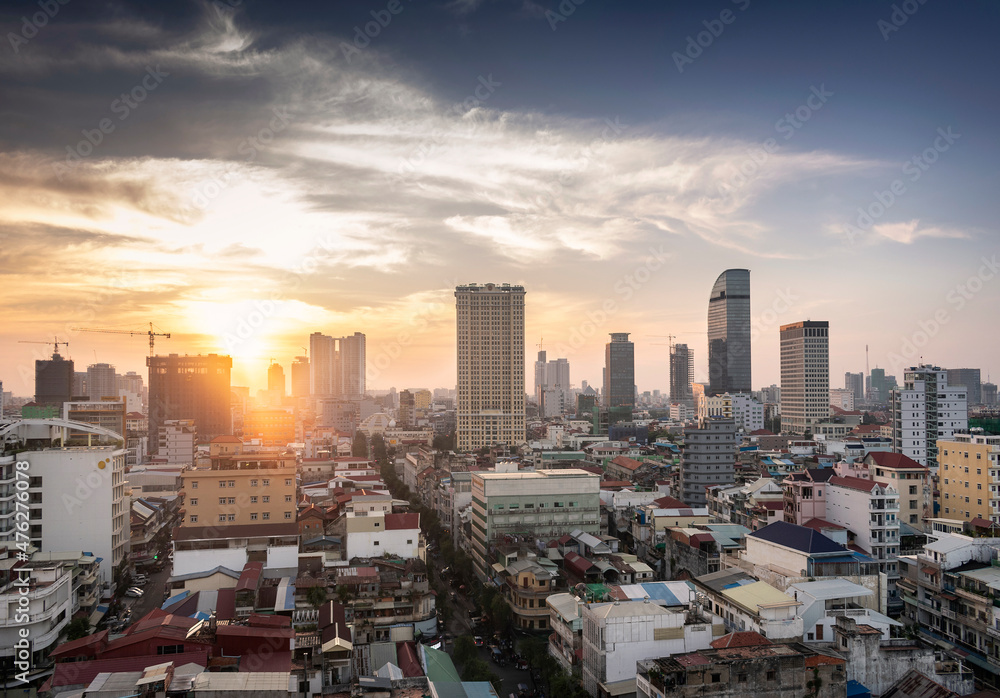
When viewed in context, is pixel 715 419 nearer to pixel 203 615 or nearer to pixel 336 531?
pixel 336 531

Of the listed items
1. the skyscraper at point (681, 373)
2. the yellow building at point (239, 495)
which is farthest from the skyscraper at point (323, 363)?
the yellow building at point (239, 495)

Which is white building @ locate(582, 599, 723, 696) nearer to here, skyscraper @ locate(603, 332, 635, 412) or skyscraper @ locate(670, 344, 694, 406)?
skyscraper @ locate(603, 332, 635, 412)

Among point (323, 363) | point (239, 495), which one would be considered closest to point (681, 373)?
point (323, 363)

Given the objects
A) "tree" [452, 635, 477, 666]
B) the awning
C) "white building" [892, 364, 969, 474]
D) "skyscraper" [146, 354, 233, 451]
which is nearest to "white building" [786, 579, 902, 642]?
"tree" [452, 635, 477, 666]

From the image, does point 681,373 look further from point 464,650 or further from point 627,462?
point 464,650

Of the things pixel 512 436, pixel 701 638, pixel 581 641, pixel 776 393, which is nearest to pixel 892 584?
pixel 701 638
